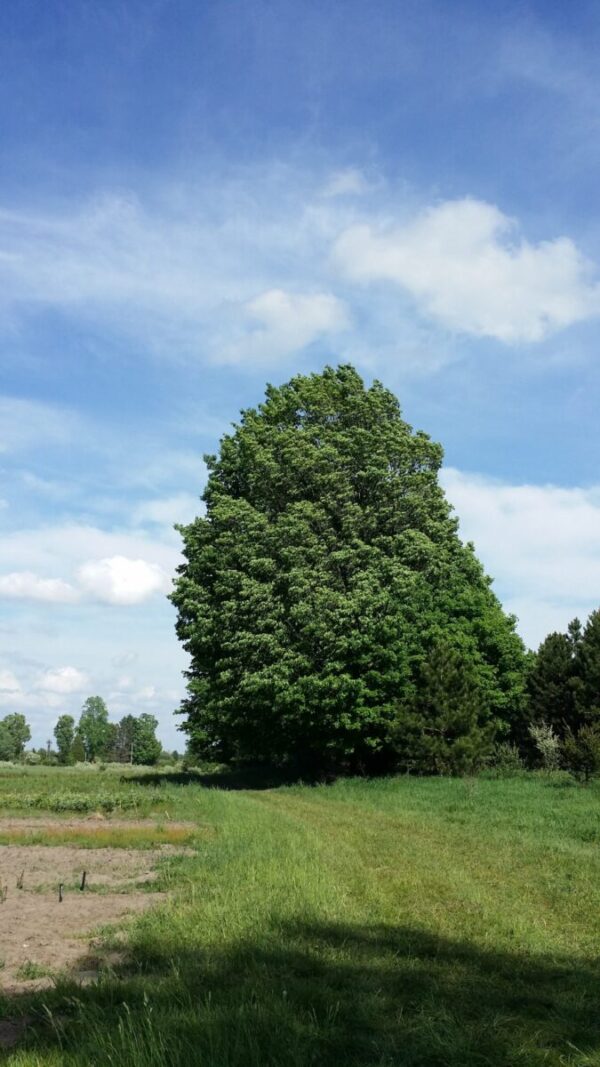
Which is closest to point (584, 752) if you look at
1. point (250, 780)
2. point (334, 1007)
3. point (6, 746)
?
point (250, 780)

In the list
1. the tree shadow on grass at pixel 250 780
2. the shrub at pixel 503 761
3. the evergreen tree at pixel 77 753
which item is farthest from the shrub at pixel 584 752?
the evergreen tree at pixel 77 753

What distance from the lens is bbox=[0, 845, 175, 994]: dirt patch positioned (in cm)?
830

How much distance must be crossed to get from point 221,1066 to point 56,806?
25.4 metres

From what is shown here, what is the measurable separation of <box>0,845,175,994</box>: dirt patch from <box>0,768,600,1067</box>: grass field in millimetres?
580

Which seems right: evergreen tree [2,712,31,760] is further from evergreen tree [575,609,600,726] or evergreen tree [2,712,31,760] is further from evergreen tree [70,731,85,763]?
evergreen tree [575,609,600,726]

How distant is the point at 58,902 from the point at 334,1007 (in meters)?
6.58

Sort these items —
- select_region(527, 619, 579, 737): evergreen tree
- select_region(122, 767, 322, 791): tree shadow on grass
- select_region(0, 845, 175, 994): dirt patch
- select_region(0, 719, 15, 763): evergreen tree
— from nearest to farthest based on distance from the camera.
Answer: select_region(0, 845, 175, 994): dirt patch → select_region(122, 767, 322, 791): tree shadow on grass → select_region(527, 619, 579, 737): evergreen tree → select_region(0, 719, 15, 763): evergreen tree

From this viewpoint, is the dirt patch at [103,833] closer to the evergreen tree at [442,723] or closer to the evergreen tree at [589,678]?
the evergreen tree at [442,723]

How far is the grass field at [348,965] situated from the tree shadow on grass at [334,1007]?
0.06 ft

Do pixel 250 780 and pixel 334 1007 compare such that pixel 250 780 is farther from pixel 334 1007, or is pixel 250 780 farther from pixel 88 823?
pixel 334 1007

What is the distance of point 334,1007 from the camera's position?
6410mm

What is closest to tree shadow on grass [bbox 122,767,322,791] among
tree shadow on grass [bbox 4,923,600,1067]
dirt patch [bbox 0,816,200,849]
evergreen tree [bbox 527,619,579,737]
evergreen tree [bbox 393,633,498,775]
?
evergreen tree [bbox 393,633,498,775]

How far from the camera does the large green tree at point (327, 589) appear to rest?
113 ft

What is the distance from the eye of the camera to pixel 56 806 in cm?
2852
